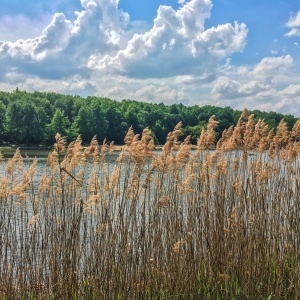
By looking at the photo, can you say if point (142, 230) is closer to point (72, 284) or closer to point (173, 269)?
point (173, 269)

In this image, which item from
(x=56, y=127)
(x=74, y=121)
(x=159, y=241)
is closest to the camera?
(x=159, y=241)

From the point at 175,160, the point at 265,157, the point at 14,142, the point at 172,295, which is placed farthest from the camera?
the point at 14,142

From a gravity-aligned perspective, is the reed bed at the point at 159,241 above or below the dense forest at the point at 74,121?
→ below

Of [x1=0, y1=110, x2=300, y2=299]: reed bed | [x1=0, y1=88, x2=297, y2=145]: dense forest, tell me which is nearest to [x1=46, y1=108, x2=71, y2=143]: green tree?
[x1=0, y1=88, x2=297, y2=145]: dense forest

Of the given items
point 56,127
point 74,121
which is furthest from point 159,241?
point 74,121

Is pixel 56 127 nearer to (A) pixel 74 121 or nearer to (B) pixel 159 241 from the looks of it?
(A) pixel 74 121

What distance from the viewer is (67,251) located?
497cm

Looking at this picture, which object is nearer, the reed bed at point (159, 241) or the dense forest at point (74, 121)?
the reed bed at point (159, 241)

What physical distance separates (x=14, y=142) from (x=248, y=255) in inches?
2847

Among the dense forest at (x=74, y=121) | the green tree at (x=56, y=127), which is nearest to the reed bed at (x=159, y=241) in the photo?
the dense forest at (x=74, y=121)

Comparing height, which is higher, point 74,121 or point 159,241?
point 74,121

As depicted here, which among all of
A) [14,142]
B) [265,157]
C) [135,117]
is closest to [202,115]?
[135,117]

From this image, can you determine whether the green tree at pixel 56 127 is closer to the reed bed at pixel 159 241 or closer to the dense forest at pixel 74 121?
the dense forest at pixel 74 121

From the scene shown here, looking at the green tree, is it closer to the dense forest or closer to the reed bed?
the dense forest
